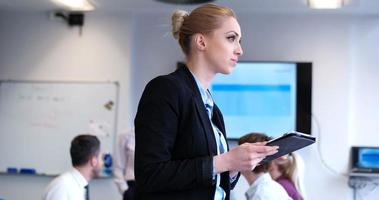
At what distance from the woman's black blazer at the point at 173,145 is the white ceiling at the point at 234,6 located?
292cm

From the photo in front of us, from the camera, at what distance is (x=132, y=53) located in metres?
4.36

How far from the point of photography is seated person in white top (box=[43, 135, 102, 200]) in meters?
2.29

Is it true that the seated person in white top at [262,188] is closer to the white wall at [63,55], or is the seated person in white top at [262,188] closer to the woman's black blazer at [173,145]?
the woman's black blazer at [173,145]

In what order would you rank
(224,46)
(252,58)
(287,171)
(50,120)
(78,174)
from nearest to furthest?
(224,46)
(78,174)
(287,171)
(252,58)
(50,120)

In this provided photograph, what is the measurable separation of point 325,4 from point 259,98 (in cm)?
97

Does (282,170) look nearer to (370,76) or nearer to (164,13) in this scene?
(370,76)

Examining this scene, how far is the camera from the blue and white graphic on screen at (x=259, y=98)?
4.04 metres

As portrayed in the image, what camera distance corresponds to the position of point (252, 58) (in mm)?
4219

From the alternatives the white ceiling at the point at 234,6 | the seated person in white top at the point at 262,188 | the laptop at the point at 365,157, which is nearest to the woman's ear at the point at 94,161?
the seated person in white top at the point at 262,188

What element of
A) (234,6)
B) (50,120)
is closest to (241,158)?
(234,6)

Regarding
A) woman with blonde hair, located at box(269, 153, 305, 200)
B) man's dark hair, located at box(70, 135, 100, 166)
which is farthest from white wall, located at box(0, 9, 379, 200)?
man's dark hair, located at box(70, 135, 100, 166)

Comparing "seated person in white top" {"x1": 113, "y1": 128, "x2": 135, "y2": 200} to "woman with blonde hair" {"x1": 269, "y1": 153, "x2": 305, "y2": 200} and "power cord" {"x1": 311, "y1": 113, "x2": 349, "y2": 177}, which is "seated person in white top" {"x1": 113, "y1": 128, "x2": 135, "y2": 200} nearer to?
"woman with blonde hair" {"x1": 269, "y1": 153, "x2": 305, "y2": 200}

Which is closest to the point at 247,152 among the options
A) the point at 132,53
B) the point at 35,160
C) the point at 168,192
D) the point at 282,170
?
the point at 168,192

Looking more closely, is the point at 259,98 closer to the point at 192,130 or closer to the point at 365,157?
the point at 365,157
